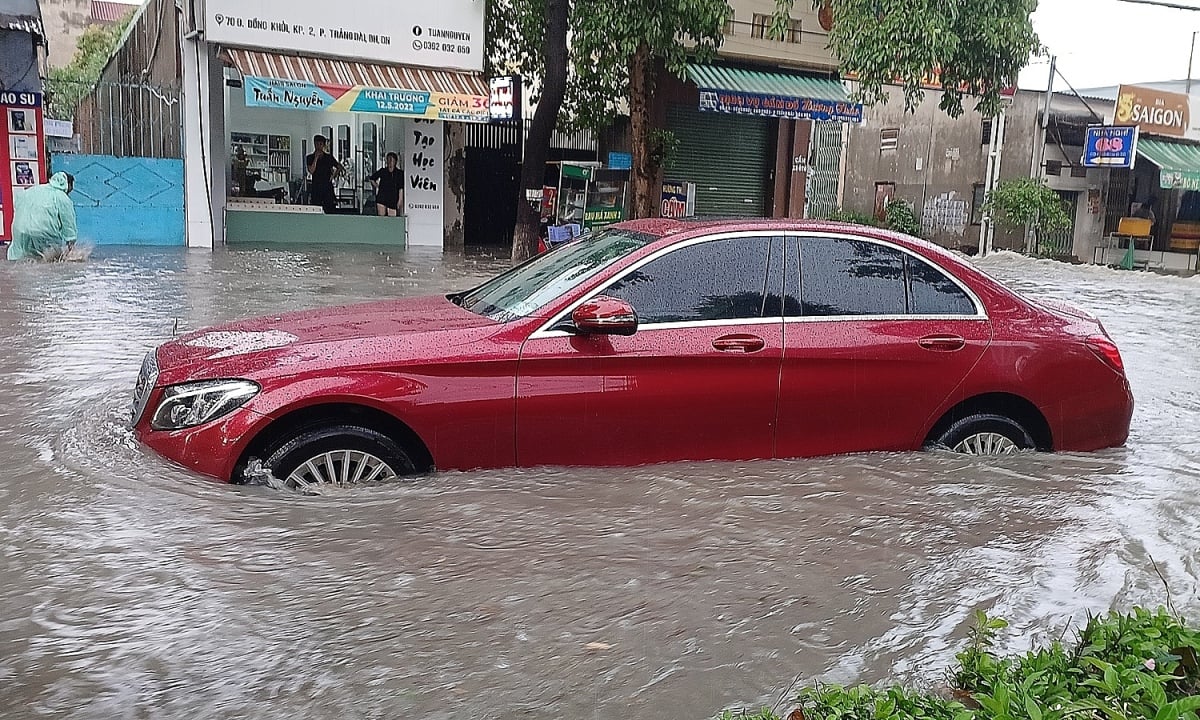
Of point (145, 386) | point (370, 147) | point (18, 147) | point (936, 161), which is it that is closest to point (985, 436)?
point (145, 386)

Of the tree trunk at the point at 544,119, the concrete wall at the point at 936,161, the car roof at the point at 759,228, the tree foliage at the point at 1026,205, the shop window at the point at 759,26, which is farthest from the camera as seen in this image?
the concrete wall at the point at 936,161

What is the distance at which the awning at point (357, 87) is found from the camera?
49.4 feet

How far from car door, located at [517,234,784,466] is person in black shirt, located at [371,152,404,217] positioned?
14.7 m

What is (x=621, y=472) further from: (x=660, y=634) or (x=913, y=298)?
(x=913, y=298)

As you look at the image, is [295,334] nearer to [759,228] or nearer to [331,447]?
[331,447]

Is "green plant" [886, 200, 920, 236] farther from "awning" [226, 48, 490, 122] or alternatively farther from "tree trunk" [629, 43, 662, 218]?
"awning" [226, 48, 490, 122]

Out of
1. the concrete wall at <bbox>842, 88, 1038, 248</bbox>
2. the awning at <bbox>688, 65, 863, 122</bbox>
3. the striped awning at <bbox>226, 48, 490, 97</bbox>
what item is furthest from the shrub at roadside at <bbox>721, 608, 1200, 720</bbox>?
the concrete wall at <bbox>842, 88, 1038, 248</bbox>

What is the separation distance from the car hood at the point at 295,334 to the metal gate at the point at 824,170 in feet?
66.3

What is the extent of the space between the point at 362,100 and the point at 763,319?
11.8m

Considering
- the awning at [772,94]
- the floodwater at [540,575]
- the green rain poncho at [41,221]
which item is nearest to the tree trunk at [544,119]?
the awning at [772,94]

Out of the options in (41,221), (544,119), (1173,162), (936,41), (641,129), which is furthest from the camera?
(1173,162)

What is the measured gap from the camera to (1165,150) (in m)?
26.3

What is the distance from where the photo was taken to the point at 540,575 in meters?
4.19

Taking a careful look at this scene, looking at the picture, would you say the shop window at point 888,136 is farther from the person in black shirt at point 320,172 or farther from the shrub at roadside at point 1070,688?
the shrub at roadside at point 1070,688
